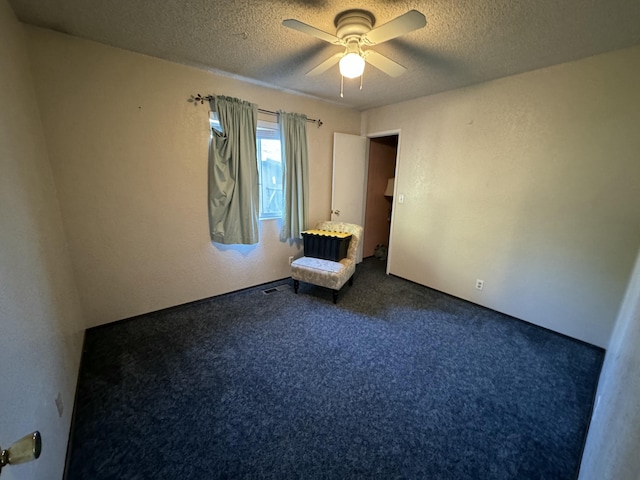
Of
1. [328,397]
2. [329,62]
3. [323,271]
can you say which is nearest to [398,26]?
[329,62]

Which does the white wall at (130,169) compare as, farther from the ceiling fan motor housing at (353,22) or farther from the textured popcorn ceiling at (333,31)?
the ceiling fan motor housing at (353,22)

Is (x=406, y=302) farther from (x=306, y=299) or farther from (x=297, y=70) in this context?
(x=297, y=70)

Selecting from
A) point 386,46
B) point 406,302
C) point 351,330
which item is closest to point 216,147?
point 386,46

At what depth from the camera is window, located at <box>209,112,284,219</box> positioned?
3043 mm

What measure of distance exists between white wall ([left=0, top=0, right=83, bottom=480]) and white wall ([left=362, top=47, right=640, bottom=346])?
11.5 ft

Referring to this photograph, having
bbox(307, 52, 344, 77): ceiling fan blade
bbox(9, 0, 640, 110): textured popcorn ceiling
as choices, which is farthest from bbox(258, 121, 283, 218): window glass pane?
bbox(307, 52, 344, 77): ceiling fan blade

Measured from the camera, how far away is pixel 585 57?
2.04 m

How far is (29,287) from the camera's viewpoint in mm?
1207

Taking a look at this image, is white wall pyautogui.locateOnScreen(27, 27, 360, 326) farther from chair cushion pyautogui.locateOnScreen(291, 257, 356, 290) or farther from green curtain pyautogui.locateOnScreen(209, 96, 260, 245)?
chair cushion pyautogui.locateOnScreen(291, 257, 356, 290)

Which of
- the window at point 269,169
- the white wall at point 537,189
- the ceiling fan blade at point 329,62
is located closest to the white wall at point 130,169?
the window at point 269,169

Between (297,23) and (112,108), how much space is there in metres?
1.78

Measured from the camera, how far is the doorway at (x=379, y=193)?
431 cm

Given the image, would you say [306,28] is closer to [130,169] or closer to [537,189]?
[130,169]

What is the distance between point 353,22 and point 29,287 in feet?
7.57
